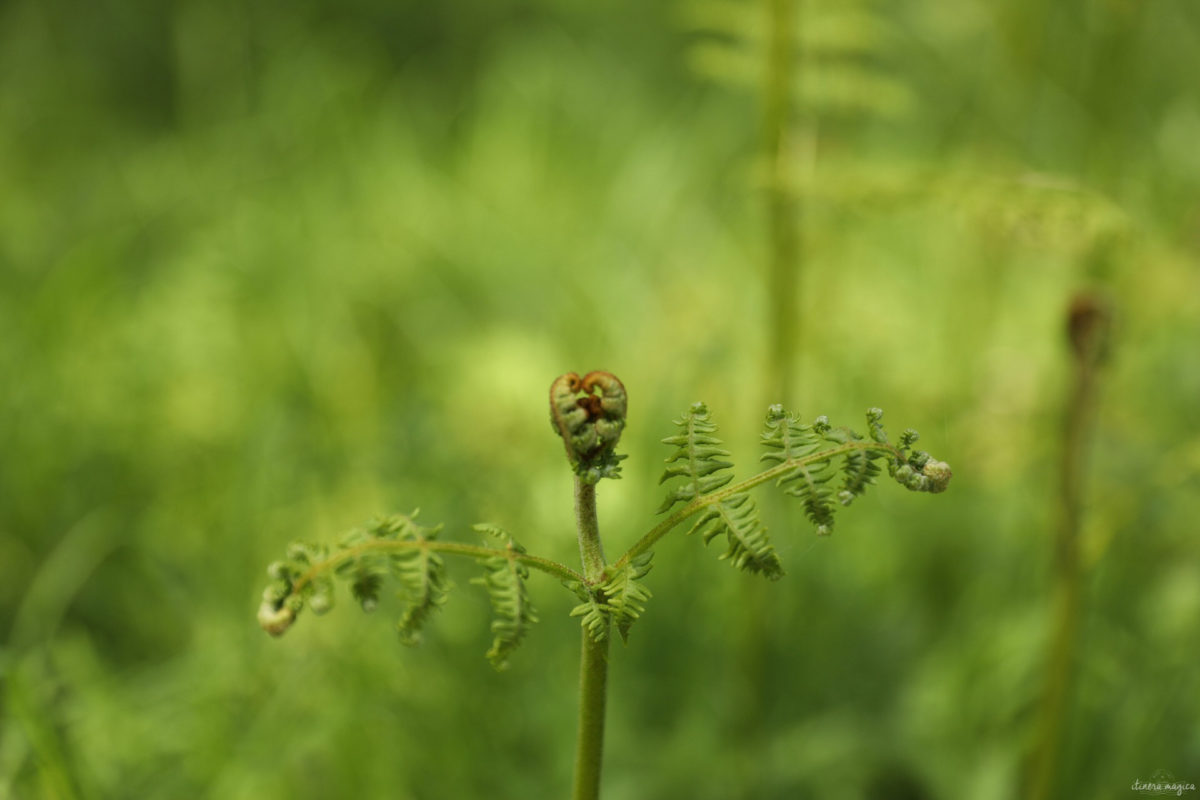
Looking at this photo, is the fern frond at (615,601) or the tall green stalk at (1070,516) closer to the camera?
the fern frond at (615,601)

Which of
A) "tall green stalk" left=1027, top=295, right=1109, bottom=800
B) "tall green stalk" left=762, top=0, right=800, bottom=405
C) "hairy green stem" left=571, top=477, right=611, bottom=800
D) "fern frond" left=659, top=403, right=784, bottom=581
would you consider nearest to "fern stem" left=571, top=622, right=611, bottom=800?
"hairy green stem" left=571, top=477, right=611, bottom=800

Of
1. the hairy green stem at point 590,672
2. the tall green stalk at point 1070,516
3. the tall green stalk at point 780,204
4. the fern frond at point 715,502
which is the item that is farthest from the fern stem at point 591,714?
the tall green stalk at point 780,204

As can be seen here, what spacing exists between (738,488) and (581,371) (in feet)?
6.56

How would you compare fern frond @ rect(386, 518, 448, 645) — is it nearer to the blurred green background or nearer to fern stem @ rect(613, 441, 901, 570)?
fern stem @ rect(613, 441, 901, 570)

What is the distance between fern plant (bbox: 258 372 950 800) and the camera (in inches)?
27.1

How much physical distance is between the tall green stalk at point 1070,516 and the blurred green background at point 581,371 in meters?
0.09

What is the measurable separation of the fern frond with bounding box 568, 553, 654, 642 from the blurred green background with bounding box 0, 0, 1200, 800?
0.70 m

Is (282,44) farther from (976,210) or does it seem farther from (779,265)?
(976,210)

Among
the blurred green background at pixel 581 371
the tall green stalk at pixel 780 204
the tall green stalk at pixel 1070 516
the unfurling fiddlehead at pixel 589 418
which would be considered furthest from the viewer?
the blurred green background at pixel 581 371

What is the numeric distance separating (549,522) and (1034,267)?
1906mm

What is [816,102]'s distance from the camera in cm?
183

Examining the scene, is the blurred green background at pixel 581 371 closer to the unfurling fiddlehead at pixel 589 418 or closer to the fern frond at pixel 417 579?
the unfurling fiddlehead at pixel 589 418

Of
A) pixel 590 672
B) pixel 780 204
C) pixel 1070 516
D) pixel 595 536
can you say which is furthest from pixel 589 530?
pixel 780 204

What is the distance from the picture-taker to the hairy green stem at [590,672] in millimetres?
718
